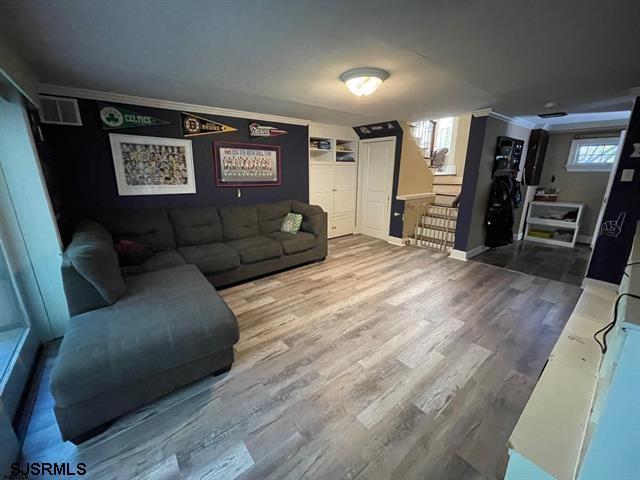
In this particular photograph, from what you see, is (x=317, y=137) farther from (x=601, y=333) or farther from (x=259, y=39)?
(x=601, y=333)

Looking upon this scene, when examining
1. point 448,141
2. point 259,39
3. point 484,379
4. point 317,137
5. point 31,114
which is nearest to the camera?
point 259,39

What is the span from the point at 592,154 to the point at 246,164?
6.45 metres

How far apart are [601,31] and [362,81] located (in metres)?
1.51

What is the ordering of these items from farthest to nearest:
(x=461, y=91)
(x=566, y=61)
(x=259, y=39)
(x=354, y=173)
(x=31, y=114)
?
1. (x=354, y=173)
2. (x=461, y=91)
3. (x=31, y=114)
4. (x=566, y=61)
5. (x=259, y=39)

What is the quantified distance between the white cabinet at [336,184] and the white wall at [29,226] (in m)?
3.53

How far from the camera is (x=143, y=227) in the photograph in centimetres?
300

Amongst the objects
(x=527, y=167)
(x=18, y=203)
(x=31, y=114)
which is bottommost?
(x=18, y=203)

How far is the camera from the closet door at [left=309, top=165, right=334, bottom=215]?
4.84 metres

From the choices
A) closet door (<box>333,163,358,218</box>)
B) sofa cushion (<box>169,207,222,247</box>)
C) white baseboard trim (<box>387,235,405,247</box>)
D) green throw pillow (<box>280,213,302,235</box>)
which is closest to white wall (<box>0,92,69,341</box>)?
sofa cushion (<box>169,207,222,247</box>)

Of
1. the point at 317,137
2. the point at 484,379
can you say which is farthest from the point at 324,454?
the point at 317,137

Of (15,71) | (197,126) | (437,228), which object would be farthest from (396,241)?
(15,71)

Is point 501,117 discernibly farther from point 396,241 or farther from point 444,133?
point 444,133

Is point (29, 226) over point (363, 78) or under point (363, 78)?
under

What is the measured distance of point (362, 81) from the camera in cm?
225
